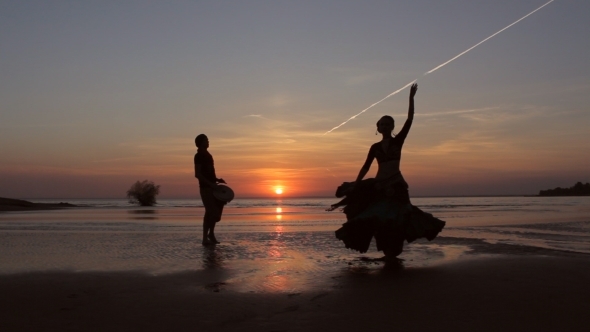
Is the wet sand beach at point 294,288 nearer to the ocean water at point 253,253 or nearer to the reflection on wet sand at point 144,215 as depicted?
the ocean water at point 253,253

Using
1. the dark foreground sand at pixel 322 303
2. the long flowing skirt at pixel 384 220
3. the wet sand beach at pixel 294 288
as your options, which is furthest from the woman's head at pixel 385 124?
the dark foreground sand at pixel 322 303

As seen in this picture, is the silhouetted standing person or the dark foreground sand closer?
the dark foreground sand

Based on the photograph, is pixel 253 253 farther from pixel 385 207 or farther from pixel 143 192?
pixel 143 192

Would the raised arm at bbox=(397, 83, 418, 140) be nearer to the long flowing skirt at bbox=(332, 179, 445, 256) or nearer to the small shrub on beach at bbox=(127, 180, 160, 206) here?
the long flowing skirt at bbox=(332, 179, 445, 256)

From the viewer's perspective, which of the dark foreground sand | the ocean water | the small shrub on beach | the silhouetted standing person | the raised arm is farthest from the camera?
the small shrub on beach

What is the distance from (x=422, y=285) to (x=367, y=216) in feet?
6.24

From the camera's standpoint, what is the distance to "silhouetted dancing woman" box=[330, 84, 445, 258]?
7.28 m

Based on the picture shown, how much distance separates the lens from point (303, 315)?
429cm

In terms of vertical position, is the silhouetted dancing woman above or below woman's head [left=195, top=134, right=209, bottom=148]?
below

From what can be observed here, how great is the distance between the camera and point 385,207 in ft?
24.3

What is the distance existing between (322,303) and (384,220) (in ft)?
9.03

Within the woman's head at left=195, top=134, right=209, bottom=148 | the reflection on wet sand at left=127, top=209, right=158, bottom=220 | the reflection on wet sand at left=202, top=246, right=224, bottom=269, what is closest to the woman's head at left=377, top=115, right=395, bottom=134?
the reflection on wet sand at left=202, top=246, right=224, bottom=269

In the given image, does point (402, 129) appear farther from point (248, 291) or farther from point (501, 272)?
point (248, 291)

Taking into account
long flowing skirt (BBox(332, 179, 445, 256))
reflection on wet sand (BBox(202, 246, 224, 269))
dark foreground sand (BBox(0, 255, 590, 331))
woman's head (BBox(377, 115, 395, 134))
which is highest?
woman's head (BBox(377, 115, 395, 134))
